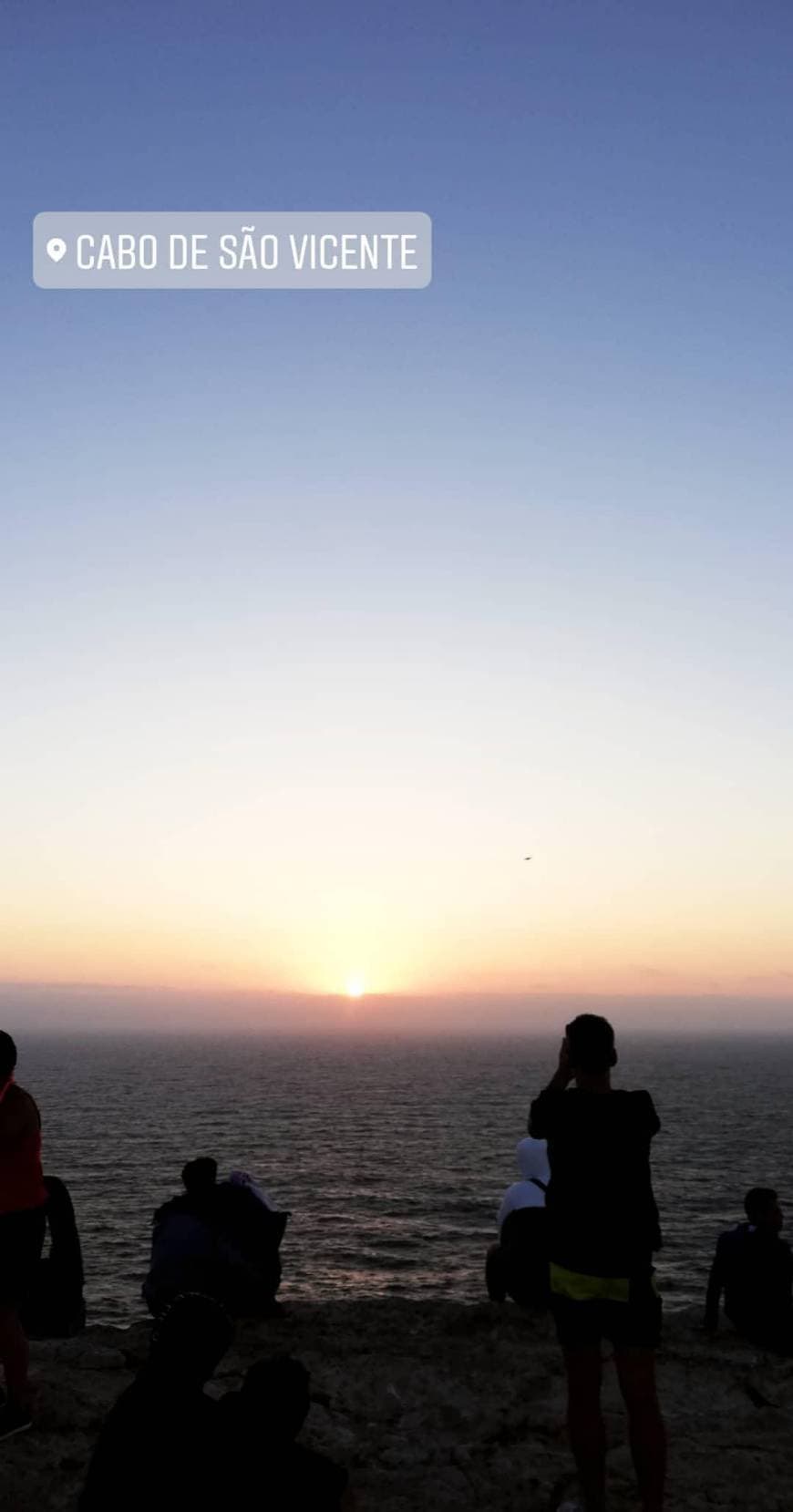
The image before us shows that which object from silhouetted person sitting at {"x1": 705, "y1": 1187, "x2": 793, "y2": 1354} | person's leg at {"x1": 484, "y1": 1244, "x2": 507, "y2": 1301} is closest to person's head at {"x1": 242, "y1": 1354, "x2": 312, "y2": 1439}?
silhouetted person sitting at {"x1": 705, "y1": 1187, "x2": 793, "y2": 1354}

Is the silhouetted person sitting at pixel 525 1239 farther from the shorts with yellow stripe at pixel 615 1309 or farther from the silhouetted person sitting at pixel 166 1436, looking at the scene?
the silhouetted person sitting at pixel 166 1436

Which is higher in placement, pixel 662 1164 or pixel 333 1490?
pixel 333 1490

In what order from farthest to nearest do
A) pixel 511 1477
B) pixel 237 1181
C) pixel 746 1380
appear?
pixel 237 1181, pixel 746 1380, pixel 511 1477

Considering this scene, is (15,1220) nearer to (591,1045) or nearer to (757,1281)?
(591,1045)

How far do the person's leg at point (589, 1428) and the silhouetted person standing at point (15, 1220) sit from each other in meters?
3.01

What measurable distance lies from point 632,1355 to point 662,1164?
151 feet

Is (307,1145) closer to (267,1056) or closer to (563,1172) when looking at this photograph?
(563,1172)

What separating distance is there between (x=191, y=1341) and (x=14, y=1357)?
2.83 m

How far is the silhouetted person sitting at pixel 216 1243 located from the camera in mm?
7801

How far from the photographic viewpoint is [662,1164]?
153 ft

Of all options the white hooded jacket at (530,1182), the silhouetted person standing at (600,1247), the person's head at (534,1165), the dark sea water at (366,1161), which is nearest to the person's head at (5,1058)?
the silhouetted person standing at (600,1247)

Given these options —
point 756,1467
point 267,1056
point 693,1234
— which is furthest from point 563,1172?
point 267,1056

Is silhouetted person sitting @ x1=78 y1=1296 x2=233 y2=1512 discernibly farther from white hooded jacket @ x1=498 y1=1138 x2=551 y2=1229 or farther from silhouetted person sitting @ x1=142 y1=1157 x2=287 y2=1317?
white hooded jacket @ x1=498 y1=1138 x2=551 y2=1229

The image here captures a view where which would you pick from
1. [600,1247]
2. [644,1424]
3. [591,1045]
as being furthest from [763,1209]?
[591,1045]
